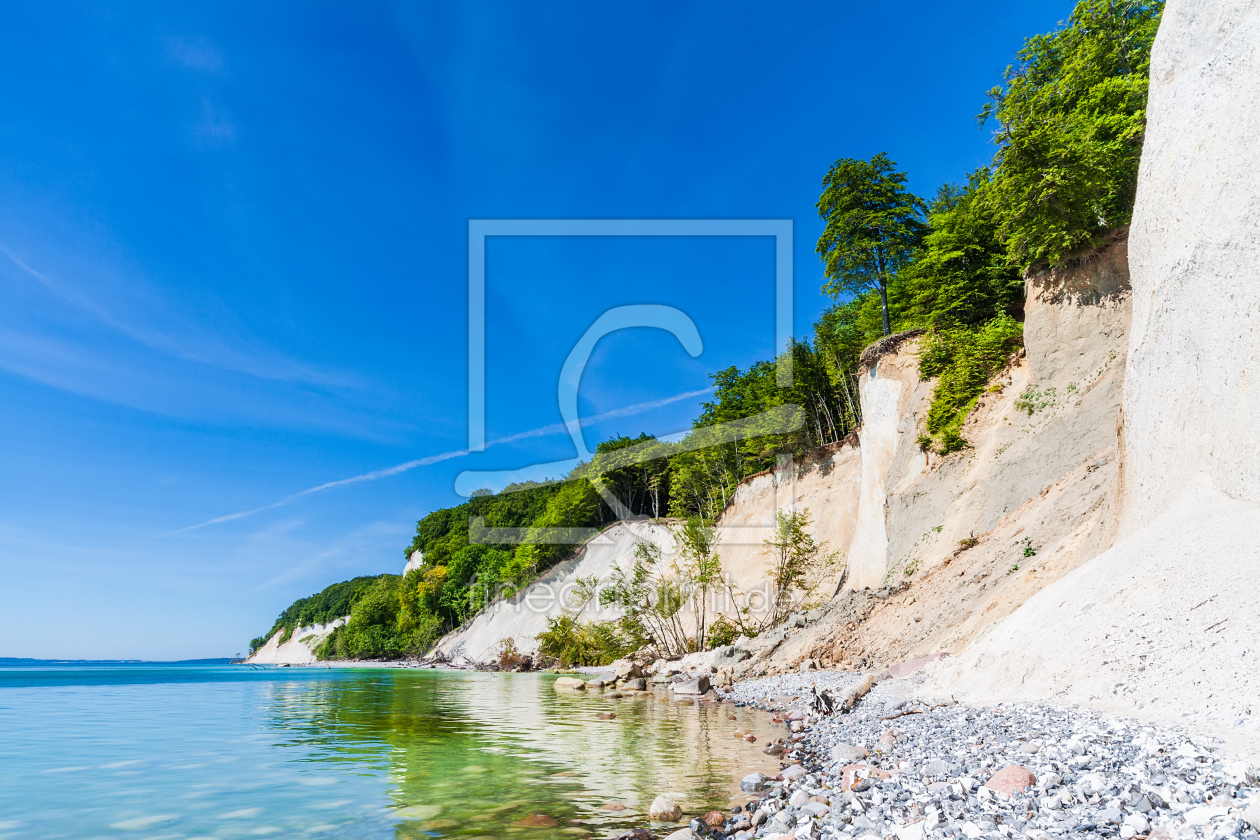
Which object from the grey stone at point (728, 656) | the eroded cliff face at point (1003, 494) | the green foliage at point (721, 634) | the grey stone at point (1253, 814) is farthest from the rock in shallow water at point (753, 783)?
the green foliage at point (721, 634)

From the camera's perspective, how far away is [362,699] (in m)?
24.5

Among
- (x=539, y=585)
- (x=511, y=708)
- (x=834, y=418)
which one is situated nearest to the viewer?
(x=511, y=708)

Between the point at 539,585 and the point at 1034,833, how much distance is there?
5710 centimetres

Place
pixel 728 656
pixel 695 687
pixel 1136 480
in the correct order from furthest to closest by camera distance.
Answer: pixel 728 656
pixel 695 687
pixel 1136 480

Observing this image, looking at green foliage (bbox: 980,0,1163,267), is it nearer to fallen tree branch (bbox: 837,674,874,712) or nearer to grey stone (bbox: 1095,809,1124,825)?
fallen tree branch (bbox: 837,674,874,712)

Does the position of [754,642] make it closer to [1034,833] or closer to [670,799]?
[670,799]

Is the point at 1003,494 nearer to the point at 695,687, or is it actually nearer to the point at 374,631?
the point at 695,687

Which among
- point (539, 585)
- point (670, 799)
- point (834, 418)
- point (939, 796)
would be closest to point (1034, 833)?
point (939, 796)

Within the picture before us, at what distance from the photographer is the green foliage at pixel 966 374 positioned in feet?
77.1

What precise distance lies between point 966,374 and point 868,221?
41.0ft

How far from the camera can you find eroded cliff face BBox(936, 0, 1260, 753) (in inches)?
263

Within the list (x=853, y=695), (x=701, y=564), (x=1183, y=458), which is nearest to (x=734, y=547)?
(x=701, y=564)

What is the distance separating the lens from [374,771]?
9.87m

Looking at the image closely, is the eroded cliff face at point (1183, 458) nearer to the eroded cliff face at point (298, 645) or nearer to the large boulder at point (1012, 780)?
the large boulder at point (1012, 780)
